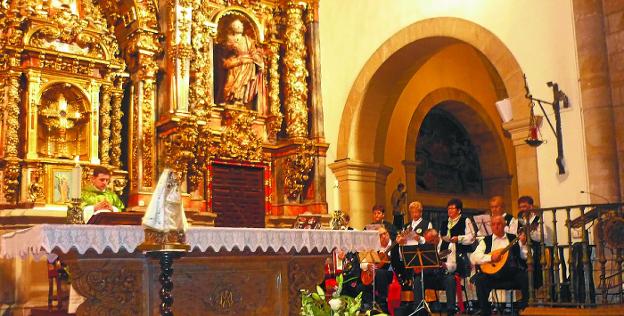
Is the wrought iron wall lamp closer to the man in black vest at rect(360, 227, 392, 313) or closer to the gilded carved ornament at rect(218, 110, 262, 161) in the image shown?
the man in black vest at rect(360, 227, 392, 313)

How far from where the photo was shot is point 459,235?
916cm

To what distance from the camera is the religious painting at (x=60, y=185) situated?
10.3 m

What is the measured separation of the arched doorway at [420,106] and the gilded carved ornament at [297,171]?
1660 millimetres

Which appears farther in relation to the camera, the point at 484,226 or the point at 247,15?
the point at 247,15

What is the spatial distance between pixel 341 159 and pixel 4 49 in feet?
21.4

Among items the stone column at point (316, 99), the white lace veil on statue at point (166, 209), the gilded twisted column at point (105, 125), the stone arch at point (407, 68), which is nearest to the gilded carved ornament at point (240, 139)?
the stone column at point (316, 99)

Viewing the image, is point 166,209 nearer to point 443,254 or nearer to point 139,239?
point 139,239

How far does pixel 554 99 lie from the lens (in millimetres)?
10500

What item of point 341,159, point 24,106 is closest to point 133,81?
point 24,106

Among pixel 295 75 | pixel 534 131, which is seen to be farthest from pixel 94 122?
pixel 534 131

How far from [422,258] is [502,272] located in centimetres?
101

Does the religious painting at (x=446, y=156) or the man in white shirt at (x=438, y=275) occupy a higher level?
the religious painting at (x=446, y=156)

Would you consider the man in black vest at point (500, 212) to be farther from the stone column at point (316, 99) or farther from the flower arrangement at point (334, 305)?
the flower arrangement at point (334, 305)

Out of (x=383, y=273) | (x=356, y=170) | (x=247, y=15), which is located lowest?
(x=383, y=273)
